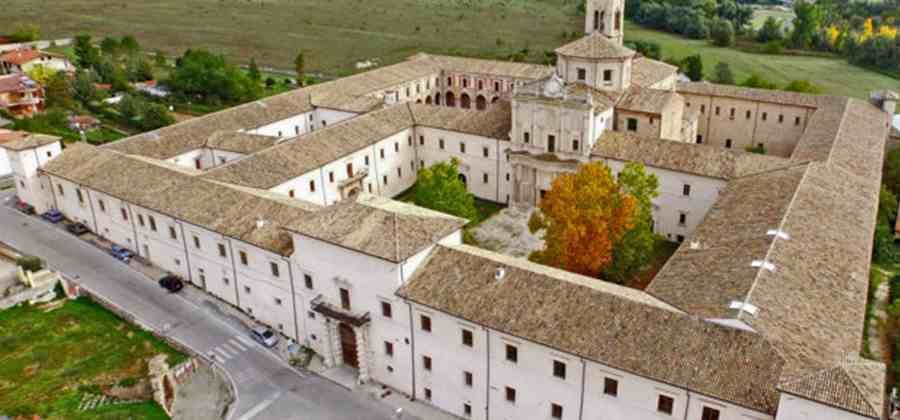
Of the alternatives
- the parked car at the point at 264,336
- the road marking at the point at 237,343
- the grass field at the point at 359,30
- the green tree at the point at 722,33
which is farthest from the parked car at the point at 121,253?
the green tree at the point at 722,33

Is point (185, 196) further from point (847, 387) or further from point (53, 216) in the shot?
point (847, 387)

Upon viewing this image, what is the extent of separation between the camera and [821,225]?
117 feet

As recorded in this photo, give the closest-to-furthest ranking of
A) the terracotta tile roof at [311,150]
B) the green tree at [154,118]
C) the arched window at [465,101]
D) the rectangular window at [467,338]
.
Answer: the rectangular window at [467,338]
the terracotta tile roof at [311,150]
the green tree at [154,118]
the arched window at [465,101]

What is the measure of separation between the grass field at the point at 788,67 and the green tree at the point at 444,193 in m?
64.9

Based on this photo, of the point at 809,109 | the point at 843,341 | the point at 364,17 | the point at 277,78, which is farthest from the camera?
the point at 364,17

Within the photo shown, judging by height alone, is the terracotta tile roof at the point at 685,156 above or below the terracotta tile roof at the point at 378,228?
below

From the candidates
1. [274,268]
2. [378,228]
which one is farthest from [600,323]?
[274,268]

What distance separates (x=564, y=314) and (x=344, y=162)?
98.5ft

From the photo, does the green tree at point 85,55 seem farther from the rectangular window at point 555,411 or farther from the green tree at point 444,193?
the rectangular window at point 555,411

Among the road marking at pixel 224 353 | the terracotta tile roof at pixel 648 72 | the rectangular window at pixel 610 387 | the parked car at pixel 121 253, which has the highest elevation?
the terracotta tile roof at pixel 648 72

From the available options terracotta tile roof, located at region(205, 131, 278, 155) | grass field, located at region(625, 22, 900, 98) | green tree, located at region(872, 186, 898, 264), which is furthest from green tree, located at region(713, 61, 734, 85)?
terracotta tile roof, located at region(205, 131, 278, 155)


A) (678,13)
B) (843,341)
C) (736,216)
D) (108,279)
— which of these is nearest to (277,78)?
(108,279)

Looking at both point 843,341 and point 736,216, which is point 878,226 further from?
point 843,341

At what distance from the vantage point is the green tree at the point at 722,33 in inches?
4415
